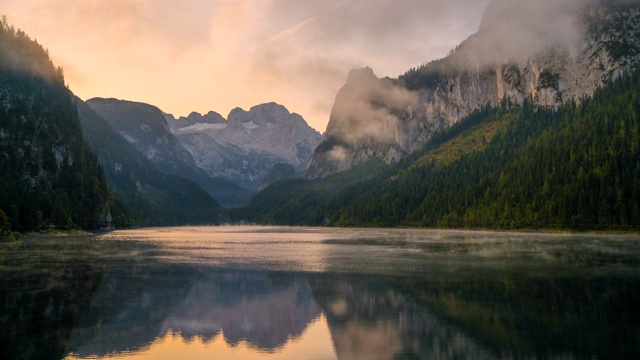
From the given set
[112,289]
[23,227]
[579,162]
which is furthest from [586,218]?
[23,227]

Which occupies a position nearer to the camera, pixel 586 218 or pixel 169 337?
pixel 169 337

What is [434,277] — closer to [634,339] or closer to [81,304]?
[634,339]

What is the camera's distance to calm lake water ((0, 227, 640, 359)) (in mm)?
27562

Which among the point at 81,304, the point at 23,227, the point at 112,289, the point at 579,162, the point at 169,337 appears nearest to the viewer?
the point at 169,337

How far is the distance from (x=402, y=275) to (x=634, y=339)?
102 feet

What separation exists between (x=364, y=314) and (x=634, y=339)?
55.9 ft

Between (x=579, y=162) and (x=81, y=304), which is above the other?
(x=579, y=162)

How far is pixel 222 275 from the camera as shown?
199 ft

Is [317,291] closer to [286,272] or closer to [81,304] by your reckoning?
[286,272]

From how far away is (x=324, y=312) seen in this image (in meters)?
38.8

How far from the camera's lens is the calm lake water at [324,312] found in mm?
27562

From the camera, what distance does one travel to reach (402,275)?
58.0m

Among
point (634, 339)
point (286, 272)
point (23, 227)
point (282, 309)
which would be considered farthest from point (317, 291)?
point (23, 227)

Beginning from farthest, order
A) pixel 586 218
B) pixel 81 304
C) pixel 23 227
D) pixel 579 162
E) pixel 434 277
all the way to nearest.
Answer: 1. pixel 579 162
2. pixel 586 218
3. pixel 23 227
4. pixel 434 277
5. pixel 81 304
